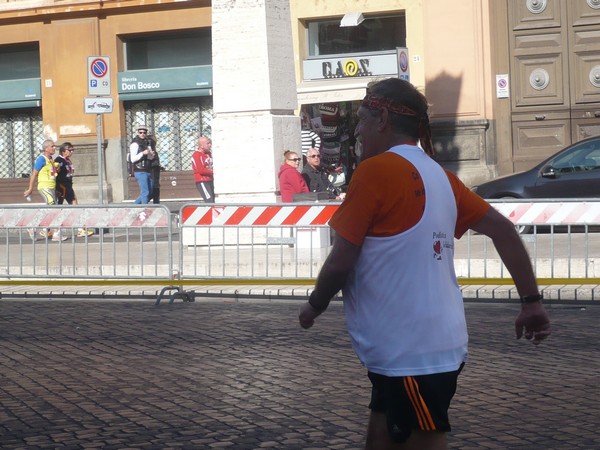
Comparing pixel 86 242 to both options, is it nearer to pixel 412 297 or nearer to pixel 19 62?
pixel 412 297

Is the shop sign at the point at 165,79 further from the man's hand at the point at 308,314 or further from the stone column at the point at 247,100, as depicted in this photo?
the man's hand at the point at 308,314

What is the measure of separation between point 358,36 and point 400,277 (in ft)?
73.0

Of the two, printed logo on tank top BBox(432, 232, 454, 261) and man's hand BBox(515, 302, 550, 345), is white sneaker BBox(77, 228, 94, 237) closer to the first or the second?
man's hand BBox(515, 302, 550, 345)

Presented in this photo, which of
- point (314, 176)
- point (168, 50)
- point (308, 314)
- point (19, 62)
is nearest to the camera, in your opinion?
point (308, 314)

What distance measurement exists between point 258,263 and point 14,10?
16.9 metres

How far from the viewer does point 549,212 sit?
1240cm

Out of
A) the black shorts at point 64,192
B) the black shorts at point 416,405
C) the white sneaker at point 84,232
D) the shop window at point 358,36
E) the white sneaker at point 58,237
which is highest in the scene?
the shop window at point 358,36

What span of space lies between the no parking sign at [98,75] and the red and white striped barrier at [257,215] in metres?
7.14

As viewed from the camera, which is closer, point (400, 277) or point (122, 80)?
point (400, 277)

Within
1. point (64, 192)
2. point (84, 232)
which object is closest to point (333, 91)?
point (64, 192)

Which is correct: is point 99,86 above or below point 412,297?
above

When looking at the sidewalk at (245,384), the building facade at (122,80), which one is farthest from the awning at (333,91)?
the sidewalk at (245,384)

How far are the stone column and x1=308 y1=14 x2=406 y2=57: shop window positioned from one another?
920 cm

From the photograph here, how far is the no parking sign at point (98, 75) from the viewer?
19875mm
